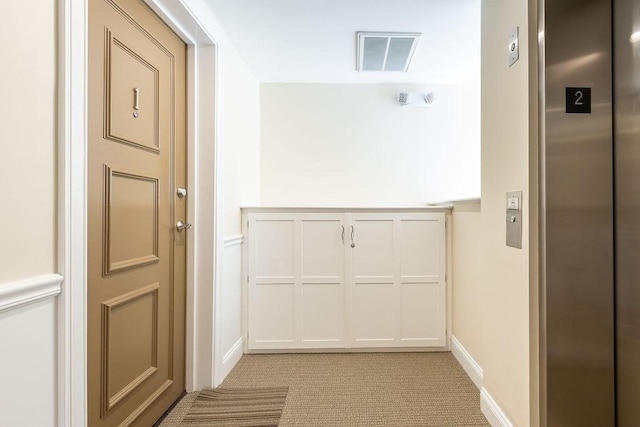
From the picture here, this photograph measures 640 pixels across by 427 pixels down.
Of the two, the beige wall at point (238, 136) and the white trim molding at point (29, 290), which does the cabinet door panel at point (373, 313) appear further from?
the white trim molding at point (29, 290)

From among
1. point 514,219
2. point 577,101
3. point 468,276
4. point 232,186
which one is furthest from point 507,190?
point 232,186

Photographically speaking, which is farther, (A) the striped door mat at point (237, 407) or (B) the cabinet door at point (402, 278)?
(B) the cabinet door at point (402, 278)

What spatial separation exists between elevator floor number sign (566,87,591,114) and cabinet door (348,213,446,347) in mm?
1271

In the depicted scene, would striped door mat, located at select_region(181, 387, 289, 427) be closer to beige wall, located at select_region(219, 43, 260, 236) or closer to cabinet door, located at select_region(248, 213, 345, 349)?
cabinet door, located at select_region(248, 213, 345, 349)

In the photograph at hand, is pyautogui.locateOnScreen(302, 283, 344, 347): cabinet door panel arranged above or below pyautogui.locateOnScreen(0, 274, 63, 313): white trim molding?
below

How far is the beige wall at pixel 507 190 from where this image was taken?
126 cm

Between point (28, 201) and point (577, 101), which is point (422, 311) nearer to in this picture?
point (577, 101)

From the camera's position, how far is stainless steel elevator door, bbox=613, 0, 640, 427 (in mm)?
1133

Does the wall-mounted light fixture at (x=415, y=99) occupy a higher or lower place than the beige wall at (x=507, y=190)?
higher

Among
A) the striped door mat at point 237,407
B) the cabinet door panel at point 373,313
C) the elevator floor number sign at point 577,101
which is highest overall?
the elevator floor number sign at point 577,101

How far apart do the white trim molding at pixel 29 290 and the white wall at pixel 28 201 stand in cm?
1

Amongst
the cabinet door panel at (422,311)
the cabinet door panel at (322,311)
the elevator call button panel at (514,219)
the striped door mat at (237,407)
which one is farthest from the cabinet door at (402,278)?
the elevator call button panel at (514,219)

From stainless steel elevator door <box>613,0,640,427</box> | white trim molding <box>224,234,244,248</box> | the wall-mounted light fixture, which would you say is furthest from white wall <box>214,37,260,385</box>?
stainless steel elevator door <box>613,0,640,427</box>

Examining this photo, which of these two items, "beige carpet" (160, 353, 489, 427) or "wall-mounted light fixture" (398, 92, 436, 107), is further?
"wall-mounted light fixture" (398, 92, 436, 107)
